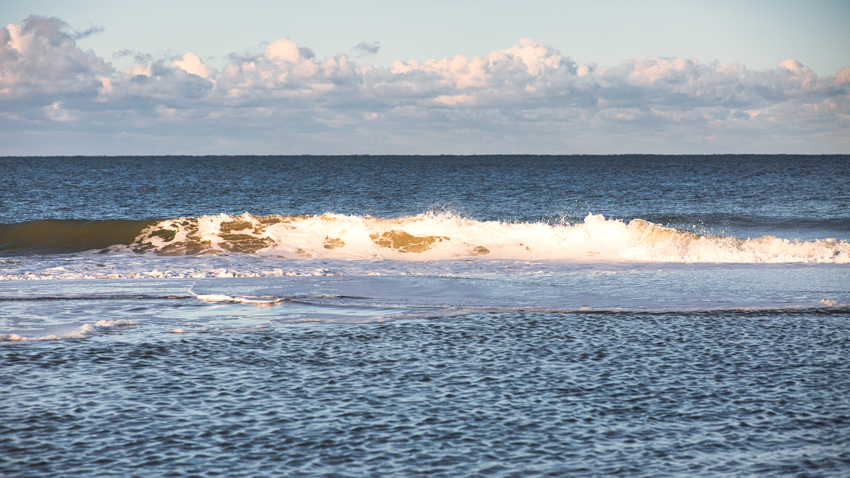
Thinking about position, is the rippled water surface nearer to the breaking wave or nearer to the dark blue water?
the breaking wave

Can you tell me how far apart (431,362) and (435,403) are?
4.28ft

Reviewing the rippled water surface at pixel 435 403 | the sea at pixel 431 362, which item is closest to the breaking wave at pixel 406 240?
the sea at pixel 431 362

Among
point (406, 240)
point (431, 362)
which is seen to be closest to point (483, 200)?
point (406, 240)

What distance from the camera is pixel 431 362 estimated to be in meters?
7.00

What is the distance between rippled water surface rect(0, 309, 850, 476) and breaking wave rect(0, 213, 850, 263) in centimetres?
979

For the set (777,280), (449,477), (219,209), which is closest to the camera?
(449,477)

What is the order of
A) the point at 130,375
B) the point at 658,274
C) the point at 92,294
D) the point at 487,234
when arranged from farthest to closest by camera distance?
the point at 487,234 → the point at 658,274 → the point at 92,294 → the point at 130,375

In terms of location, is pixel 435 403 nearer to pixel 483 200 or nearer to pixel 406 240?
Answer: pixel 406 240

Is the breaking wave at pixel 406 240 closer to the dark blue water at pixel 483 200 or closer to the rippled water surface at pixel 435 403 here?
the dark blue water at pixel 483 200

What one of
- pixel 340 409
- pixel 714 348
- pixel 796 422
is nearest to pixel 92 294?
pixel 340 409

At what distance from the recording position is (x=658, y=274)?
558 inches

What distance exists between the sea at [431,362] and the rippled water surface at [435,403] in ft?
0.08

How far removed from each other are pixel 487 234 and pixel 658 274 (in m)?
6.93

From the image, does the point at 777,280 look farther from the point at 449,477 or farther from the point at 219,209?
the point at 219,209
